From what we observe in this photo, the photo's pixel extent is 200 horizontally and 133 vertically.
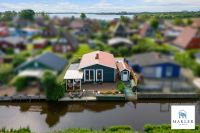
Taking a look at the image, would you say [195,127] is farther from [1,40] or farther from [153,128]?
[1,40]

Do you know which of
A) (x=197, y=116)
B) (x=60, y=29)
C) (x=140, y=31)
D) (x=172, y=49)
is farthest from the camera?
(x=197, y=116)

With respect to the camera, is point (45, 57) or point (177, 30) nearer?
point (45, 57)

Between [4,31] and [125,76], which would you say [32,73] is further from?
[125,76]

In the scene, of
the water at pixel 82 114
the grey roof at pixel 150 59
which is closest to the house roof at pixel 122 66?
the grey roof at pixel 150 59

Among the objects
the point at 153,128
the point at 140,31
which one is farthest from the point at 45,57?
the point at 153,128

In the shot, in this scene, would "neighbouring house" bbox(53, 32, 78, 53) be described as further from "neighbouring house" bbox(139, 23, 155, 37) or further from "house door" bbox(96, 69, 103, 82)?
"neighbouring house" bbox(139, 23, 155, 37)

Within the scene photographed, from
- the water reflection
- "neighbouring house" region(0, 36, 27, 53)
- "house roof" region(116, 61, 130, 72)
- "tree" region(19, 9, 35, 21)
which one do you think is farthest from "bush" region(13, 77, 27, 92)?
the water reflection
